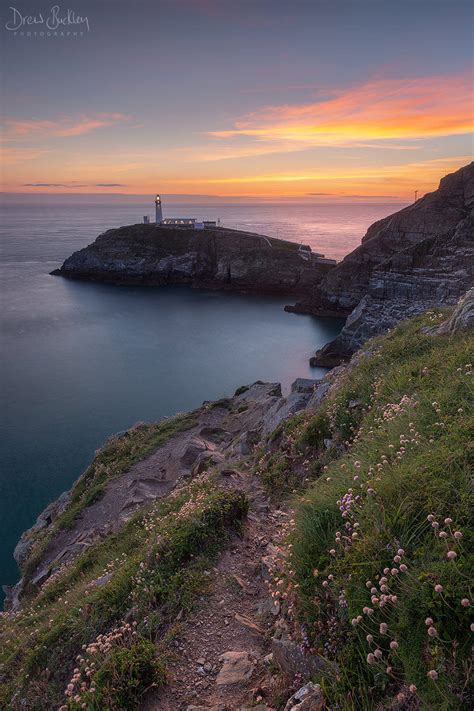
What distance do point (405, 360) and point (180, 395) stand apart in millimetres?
31396

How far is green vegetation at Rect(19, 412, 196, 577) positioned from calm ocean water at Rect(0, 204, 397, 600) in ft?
16.1

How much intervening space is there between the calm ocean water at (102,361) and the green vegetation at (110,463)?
491cm

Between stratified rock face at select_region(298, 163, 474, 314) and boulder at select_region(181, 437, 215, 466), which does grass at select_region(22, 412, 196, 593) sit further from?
stratified rock face at select_region(298, 163, 474, 314)

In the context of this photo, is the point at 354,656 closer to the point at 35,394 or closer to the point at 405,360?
A: the point at 405,360

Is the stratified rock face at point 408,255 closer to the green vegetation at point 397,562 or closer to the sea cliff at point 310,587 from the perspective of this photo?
the sea cliff at point 310,587

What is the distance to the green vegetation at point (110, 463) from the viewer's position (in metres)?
14.9

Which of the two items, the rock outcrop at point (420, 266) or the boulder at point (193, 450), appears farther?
the rock outcrop at point (420, 266)

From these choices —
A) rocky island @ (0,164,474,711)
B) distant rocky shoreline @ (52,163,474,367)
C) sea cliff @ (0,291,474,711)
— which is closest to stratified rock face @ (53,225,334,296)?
distant rocky shoreline @ (52,163,474,367)

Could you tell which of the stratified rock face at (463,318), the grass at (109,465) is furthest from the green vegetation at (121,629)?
the grass at (109,465)

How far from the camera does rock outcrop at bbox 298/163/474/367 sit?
4572 centimetres

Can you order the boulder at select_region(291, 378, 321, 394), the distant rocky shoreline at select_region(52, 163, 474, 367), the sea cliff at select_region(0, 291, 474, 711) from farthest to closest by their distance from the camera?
the distant rocky shoreline at select_region(52, 163, 474, 367), the boulder at select_region(291, 378, 321, 394), the sea cliff at select_region(0, 291, 474, 711)

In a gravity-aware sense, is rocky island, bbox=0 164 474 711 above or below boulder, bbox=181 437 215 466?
above

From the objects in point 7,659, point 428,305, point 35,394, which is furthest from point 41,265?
point 7,659

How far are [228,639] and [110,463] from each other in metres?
15.2
